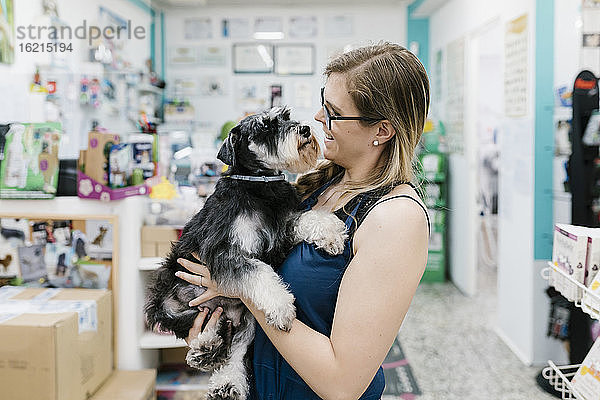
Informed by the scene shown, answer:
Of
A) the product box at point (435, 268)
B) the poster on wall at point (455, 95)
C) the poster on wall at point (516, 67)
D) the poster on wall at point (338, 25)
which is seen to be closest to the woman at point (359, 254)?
the poster on wall at point (516, 67)

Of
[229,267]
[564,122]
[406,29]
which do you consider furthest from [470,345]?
[406,29]

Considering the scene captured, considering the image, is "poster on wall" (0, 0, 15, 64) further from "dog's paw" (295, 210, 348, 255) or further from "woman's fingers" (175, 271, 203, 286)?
"dog's paw" (295, 210, 348, 255)

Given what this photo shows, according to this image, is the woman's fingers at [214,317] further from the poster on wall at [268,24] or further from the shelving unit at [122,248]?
the poster on wall at [268,24]

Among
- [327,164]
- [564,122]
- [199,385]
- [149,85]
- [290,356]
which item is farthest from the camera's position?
[149,85]

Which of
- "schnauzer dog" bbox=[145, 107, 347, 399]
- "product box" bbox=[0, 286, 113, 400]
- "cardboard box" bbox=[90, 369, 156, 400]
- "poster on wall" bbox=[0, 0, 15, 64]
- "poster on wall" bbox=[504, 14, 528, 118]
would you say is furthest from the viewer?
"poster on wall" bbox=[504, 14, 528, 118]

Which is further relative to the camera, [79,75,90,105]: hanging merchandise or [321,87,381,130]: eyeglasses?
[79,75,90,105]: hanging merchandise

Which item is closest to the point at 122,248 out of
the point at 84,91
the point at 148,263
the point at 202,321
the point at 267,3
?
the point at 148,263

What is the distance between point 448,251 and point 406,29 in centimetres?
285

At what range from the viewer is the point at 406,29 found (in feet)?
22.9

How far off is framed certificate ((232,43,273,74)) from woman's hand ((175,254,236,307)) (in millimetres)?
5966

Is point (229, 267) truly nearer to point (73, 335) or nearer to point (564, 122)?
point (73, 335)

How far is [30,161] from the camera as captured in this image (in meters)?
2.43

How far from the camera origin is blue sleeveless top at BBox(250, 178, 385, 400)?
48.0 inches

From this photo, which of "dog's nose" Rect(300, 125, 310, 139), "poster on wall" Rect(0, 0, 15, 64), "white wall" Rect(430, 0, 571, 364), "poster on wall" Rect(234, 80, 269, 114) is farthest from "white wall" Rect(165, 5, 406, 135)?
"dog's nose" Rect(300, 125, 310, 139)
